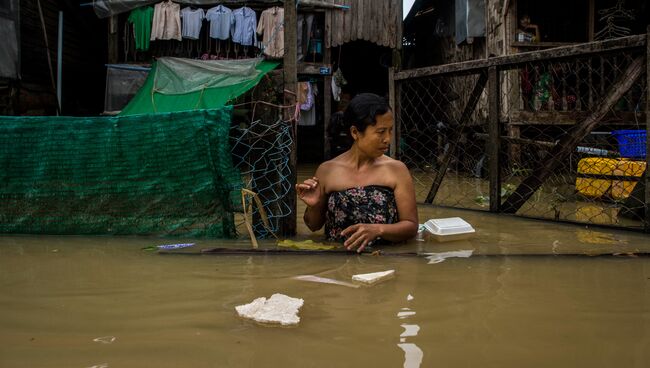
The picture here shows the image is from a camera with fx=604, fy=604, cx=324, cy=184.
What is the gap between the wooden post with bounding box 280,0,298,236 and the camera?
4203 mm

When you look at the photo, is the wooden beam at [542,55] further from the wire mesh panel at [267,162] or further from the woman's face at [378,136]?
the wire mesh panel at [267,162]

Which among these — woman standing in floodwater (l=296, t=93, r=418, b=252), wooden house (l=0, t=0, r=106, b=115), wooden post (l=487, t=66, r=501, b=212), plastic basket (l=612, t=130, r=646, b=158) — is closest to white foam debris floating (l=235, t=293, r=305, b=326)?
woman standing in floodwater (l=296, t=93, r=418, b=252)

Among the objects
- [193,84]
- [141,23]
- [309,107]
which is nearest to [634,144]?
[193,84]

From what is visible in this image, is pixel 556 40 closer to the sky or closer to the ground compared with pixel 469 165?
closer to the sky

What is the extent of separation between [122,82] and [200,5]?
2.47 meters

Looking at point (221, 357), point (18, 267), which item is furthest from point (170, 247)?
point (221, 357)

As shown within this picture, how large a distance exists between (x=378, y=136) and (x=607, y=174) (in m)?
3.52

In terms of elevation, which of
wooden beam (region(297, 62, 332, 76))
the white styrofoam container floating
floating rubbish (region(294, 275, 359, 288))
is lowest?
floating rubbish (region(294, 275, 359, 288))

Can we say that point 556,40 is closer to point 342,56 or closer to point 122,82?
point 342,56

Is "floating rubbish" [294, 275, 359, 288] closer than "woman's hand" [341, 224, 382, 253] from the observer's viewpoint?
Yes

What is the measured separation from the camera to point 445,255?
11.8 feet

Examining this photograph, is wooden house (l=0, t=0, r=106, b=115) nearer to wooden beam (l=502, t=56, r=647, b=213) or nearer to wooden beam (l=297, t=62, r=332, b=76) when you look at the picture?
wooden beam (l=297, t=62, r=332, b=76)

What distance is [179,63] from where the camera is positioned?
11.3m

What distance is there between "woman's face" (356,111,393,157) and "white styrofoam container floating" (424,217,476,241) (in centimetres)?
75
